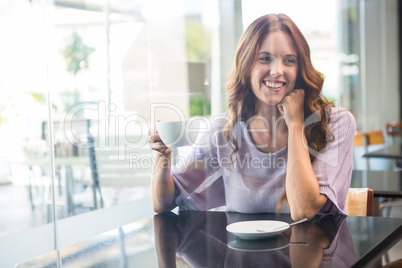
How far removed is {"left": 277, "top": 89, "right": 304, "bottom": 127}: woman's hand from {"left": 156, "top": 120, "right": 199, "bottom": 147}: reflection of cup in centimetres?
34

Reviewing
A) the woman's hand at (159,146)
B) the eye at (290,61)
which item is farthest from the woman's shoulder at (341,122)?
the woman's hand at (159,146)

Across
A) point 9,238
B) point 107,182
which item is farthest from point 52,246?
point 107,182

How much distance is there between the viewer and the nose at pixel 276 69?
166 centimetres

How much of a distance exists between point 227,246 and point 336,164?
545 millimetres

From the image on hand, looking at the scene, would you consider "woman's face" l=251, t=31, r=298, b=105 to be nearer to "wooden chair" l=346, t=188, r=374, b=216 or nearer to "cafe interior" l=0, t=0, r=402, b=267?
"cafe interior" l=0, t=0, r=402, b=267

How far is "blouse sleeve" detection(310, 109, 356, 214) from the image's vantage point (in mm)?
1604

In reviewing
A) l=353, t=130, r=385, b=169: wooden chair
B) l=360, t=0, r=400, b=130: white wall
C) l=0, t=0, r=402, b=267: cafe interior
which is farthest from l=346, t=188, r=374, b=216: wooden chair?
l=360, t=0, r=400, b=130: white wall

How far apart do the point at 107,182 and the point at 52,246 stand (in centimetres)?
40

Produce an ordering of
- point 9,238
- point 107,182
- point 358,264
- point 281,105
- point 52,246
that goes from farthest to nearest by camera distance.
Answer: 1. point 107,182
2. point 52,246
3. point 9,238
4. point 281,105
5. point 358,264

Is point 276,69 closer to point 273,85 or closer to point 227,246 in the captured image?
point 273,85

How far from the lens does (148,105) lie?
7.59ft

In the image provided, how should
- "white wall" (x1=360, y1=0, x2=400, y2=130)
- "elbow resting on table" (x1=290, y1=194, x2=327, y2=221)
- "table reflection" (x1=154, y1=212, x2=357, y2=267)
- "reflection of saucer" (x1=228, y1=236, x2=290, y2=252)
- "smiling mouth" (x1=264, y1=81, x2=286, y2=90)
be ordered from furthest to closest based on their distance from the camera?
1. "white wall" (x1=360, y1=0, x2=400, y2=130)
2. "smiling mouth" (x1=264, y1=81, x2=286, y2=90)
3. "elbow resting on table" (x1=290, y1=194, x2=327, y2=221)
4. "reflection of saucer" (x1=228, y1=236, x2=290, y2=252)
5. "table reflection" (x1=154, y1=212, x2=357, y2=267)

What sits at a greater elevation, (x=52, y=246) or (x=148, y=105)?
(x=148, y=105)

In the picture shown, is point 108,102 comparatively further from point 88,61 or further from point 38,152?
point 38,152
